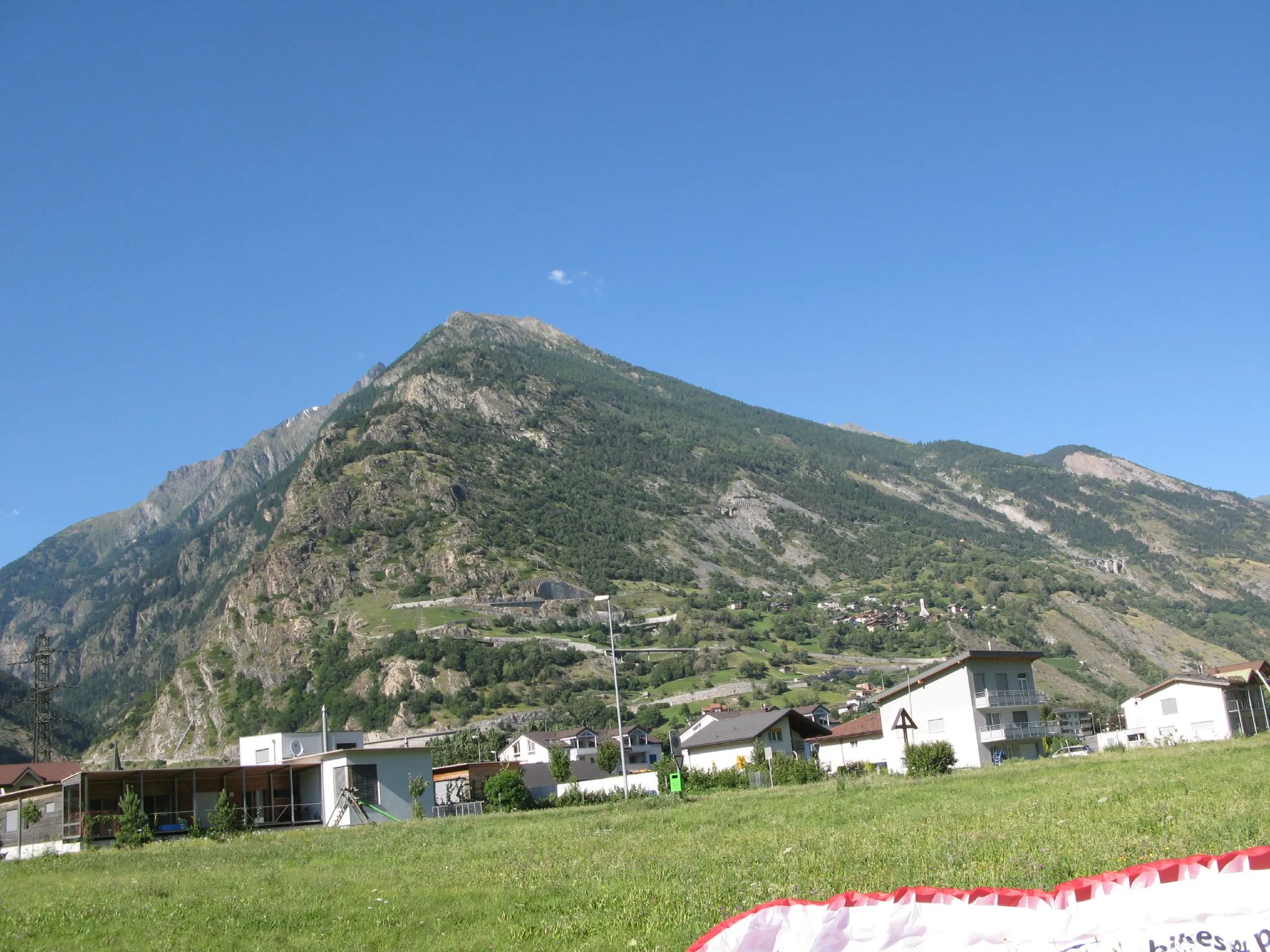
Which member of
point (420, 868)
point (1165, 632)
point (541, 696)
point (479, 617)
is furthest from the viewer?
point (1165, 632)

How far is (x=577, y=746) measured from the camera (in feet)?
333

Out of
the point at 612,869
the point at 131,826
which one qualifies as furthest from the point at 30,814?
the point at 612,869

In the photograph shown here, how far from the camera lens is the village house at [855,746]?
218 feet

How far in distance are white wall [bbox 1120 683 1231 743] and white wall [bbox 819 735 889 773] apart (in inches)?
640

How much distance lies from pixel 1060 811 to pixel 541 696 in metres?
121

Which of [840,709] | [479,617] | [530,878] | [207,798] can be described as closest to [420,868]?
[530,878]

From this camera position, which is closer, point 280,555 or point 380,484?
point 280,555

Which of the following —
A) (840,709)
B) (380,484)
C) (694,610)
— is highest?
(380,484)

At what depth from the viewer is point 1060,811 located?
789 inches

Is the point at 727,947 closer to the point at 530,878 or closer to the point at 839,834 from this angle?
the point at 530,878

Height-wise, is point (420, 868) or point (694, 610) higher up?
point (694, 610)

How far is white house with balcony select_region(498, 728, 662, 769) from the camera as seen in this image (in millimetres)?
98375

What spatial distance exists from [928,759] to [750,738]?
100.0 feet

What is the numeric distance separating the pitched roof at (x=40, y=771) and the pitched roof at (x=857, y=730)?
56993mm
